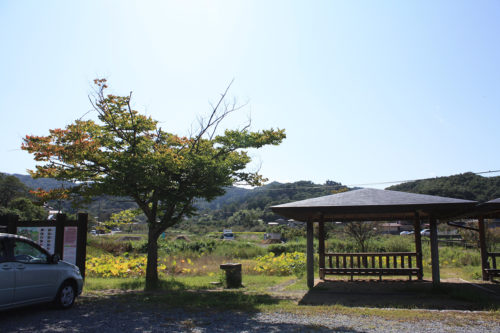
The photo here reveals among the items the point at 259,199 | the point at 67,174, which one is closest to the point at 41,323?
the point at 67,174

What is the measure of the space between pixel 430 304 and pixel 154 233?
24.5 feet

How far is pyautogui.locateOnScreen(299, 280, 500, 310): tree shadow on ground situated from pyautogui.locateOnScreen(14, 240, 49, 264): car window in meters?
5.22

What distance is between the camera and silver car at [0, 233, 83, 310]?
5.99 metres

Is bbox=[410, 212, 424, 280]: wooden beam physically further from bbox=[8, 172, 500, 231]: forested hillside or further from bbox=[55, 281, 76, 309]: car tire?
bbox=[55, 281, 76, 309]: car tire

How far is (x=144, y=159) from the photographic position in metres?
9.49

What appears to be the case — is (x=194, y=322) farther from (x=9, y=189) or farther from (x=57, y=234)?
(x=9, y=189)

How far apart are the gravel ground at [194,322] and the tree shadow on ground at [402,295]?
183 cm

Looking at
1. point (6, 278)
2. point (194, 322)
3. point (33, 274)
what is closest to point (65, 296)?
point (33, 274)

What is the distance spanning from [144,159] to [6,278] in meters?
4.22

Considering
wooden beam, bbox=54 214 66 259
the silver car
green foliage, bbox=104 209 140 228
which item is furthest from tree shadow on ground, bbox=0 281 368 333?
green foliage, bbox=104 209 140 228

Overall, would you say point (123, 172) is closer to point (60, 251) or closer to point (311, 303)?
point (60, 251)

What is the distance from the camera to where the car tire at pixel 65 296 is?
7.06m

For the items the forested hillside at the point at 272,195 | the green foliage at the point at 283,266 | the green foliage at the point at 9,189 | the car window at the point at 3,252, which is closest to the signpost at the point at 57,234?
the forested hillside at the point at 272,195

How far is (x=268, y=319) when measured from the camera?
6.42 metres
